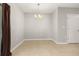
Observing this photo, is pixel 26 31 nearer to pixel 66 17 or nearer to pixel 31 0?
pixel 66 17

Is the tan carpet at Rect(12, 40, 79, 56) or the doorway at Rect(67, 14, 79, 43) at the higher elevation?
the doorway at Rect(67, 14, 79, 43)

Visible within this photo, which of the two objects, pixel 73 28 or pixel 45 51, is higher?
pixel 73 28

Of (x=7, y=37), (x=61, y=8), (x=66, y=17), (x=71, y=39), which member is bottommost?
(x=71, y=39)

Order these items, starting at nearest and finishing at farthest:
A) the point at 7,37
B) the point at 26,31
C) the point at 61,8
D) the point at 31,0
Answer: the point at 31,0 < the point at 7,37 < the point at 61,8 < the point at 26,31

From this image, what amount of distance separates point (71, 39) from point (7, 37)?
4.29 meters

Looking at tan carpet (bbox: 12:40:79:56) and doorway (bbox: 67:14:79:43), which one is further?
doorway (bbox: 67:14:79:43)

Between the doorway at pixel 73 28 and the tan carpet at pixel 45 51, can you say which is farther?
the doorway at pixel 73 28

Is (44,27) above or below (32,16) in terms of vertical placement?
below

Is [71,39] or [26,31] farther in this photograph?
[26,31]

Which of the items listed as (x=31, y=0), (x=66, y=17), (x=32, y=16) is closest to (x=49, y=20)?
(x=32, y=16)

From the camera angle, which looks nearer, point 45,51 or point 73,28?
point 45,51

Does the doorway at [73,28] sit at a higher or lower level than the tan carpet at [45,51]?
higher

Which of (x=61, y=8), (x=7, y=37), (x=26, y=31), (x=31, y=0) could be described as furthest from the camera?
(x=26, y=31)

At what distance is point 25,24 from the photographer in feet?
29.5
